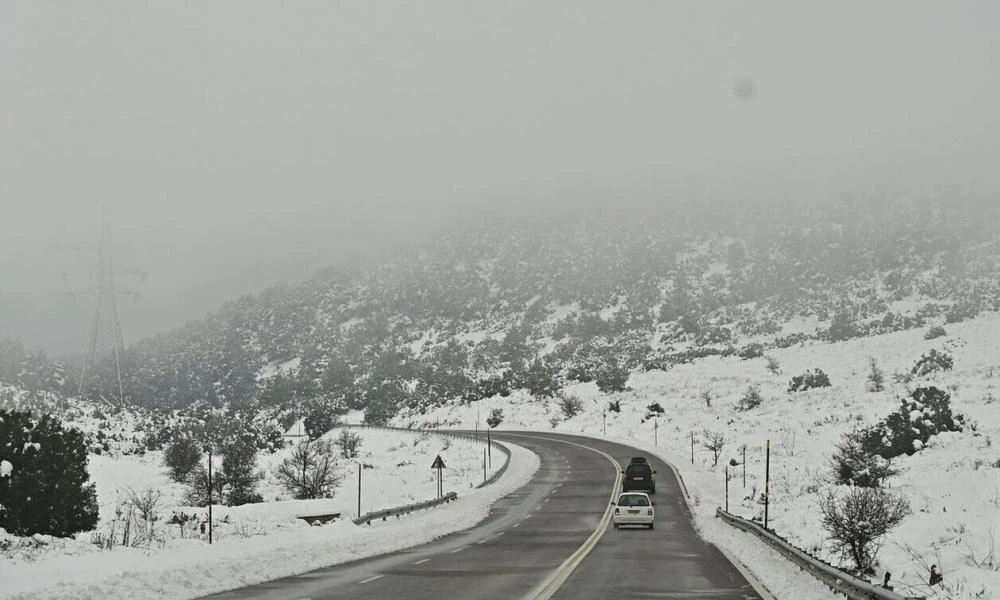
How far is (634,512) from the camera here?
33250 mm

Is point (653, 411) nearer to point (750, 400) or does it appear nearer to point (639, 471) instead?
point (750, 400)

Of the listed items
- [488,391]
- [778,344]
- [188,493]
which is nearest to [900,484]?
[188,493]

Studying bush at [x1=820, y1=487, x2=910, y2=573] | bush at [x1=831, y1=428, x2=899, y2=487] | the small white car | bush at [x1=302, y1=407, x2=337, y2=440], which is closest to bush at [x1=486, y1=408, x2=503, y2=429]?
bush at [x1=302, y1=407, x2=337, y2=440]

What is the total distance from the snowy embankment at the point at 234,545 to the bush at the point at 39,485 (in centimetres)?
198

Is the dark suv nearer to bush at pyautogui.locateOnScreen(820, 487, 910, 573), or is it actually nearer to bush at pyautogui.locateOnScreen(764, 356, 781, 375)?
bush at pyautogui.locateOnScreen(820, 487, 910, 573)

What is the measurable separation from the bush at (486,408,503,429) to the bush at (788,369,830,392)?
1407 inches

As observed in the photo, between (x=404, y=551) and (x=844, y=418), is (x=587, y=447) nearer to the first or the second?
(x=844, y=418)

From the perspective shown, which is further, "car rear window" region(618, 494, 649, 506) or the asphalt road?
"car rear window" region(618, 494, 649, 506)

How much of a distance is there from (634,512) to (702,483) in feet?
66.2

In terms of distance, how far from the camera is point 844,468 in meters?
41.1

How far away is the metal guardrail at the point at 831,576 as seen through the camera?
12.5 metres

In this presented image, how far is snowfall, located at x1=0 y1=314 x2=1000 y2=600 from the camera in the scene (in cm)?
1733

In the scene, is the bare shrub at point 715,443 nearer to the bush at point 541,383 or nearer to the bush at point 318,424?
the bush at point 541,383

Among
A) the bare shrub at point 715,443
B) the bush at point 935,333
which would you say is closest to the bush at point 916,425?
the bare shrub at point 715,443
